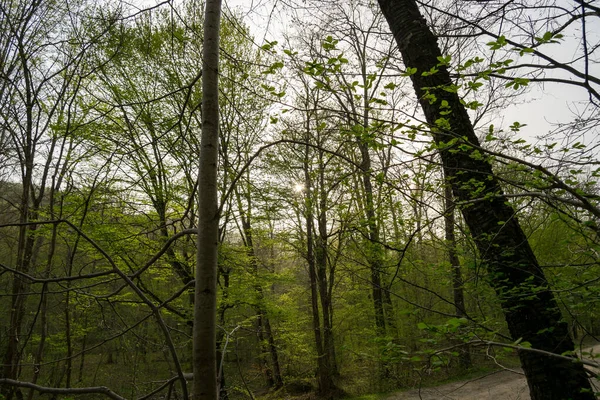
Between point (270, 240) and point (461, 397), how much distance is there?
22.7 ft

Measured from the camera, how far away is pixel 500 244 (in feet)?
8.84

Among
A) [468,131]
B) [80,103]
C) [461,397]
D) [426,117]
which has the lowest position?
[461,397]

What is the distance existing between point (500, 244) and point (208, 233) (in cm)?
253

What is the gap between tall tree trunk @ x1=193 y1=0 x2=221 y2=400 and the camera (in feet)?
3.23

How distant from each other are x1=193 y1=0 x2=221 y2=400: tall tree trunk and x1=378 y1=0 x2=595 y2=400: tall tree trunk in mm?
1490

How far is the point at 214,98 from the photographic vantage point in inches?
45.9

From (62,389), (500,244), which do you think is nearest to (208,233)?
(62,389)

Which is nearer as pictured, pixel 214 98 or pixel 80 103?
pixel 214 98

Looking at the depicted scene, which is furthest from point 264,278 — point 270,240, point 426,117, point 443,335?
point 443,335

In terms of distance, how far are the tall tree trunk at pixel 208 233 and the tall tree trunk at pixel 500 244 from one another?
4.89ft

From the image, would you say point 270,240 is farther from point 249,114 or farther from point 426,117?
point 426,117

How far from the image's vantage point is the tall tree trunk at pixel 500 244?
2.37 meters

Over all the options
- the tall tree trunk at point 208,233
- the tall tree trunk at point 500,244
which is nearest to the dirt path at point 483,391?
the tall tree trunk at point 500,244

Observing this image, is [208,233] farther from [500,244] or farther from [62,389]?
[500,244]
